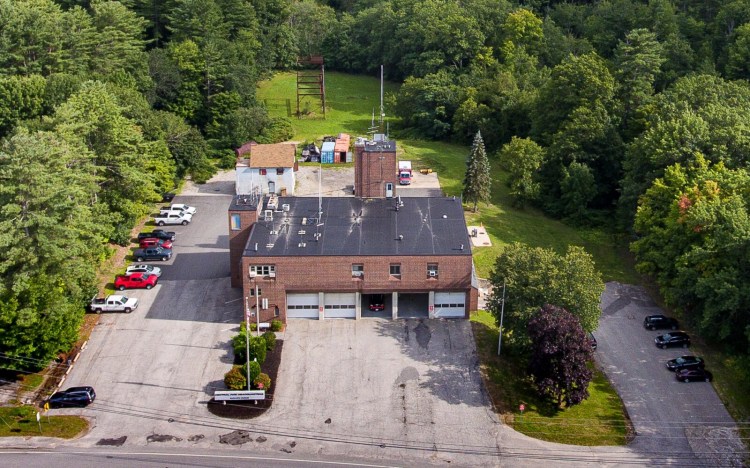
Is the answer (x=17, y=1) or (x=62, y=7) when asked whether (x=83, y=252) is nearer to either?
(x=17, y=1)

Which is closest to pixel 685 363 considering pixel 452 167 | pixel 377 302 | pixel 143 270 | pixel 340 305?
pixel 377 302

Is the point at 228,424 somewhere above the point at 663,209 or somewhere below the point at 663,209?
below

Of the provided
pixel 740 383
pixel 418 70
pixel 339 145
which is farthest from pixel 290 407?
pixel 418 70

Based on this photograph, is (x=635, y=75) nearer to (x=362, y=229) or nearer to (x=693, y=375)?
(x=362, y=229)

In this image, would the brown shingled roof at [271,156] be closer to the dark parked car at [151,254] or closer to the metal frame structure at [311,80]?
the dark parked car at [151,254]

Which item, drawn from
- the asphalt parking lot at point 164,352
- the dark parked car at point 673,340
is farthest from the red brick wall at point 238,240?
the dark parked car at point 673,340

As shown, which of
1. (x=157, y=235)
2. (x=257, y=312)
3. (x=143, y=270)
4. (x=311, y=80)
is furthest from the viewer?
Result: (x=311, y=80)
